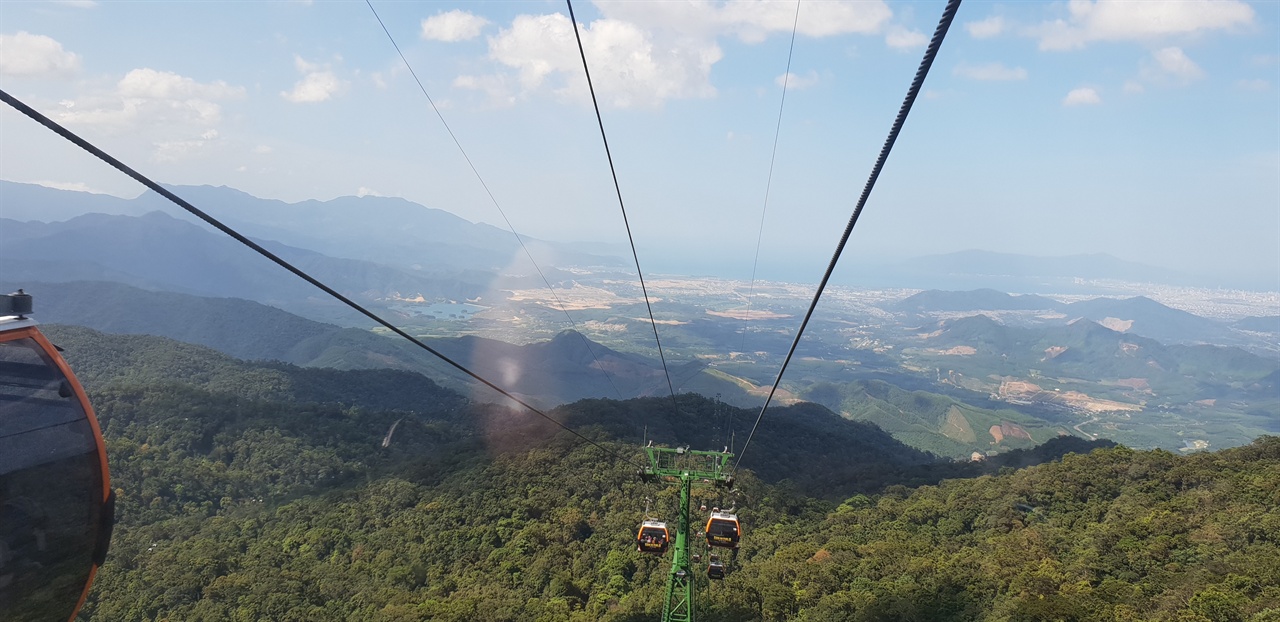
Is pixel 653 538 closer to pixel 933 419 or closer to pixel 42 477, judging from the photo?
pixel 42 477

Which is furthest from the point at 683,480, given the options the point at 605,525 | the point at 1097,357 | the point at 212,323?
the point at 1097,357

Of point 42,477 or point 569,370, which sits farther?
point 569,370

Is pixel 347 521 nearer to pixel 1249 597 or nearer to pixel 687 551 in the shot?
pixel 687 551

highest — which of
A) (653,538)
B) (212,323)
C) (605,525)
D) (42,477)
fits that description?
(42,477)

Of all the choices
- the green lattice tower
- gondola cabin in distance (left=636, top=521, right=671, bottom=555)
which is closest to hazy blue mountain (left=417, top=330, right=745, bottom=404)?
the green lattice tower

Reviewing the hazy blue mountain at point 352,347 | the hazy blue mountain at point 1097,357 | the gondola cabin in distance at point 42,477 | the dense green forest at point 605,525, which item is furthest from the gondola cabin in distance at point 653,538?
the hazy blue mountain at point 1097,357

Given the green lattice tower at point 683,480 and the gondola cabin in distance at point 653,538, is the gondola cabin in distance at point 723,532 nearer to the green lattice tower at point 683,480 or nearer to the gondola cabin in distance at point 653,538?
the green lattice tower at point 683,480

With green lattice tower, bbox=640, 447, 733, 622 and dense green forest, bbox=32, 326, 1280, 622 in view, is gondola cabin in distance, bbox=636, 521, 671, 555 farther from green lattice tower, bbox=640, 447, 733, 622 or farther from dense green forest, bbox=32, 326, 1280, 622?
dense green forest, bbox=32, 326, 1280, 622
